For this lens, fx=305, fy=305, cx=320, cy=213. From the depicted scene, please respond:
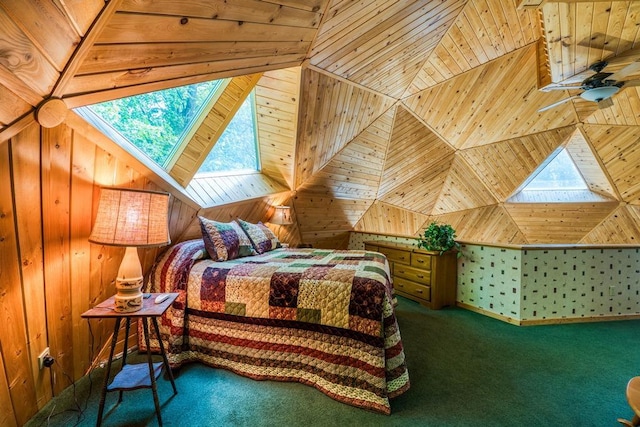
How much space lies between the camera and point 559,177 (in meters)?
5.27

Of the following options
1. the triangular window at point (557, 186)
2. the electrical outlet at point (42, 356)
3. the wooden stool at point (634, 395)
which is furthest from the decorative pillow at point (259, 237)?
the triangular window at point (557, 186)

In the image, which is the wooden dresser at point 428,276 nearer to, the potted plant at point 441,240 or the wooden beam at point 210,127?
the potted plant at point 441,240

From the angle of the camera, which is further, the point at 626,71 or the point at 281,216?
the point at 281,216

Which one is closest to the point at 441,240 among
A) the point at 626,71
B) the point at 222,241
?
the point at 626,71

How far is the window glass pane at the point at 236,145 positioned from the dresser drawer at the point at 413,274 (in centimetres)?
254

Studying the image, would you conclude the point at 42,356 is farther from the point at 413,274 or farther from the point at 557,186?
the point at 557,186

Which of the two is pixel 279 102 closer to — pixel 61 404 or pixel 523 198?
pixel 61 404

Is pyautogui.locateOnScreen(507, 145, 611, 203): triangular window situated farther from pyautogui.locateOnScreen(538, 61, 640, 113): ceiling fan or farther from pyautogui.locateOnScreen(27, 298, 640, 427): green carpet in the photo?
pyautogui.locateOnScreen(27, 298, 640, 427): green carpet

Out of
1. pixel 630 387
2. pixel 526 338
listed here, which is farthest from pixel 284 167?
pixel 630 387

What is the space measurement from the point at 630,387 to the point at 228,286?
2.18 m

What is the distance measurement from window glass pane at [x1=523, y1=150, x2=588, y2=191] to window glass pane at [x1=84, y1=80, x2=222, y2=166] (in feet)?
17.8

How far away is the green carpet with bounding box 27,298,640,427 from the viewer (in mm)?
1750

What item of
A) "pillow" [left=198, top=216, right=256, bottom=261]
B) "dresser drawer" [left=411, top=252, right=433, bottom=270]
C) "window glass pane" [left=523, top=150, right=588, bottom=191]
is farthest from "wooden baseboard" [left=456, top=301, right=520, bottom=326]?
"window glass pane" [left=523, top=150, right=588, bottom=191]

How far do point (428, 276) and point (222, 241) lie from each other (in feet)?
8.17
